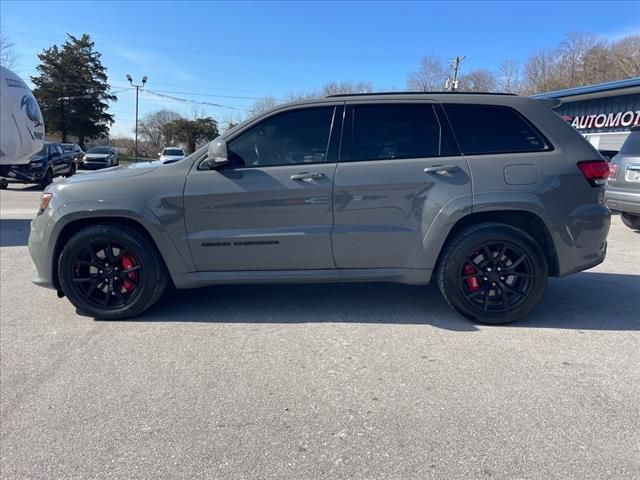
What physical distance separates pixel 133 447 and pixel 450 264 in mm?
2664

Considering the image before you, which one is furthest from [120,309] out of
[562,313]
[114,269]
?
[562,313]

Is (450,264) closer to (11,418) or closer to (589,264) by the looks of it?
(589,264)

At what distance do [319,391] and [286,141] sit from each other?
2.08 m

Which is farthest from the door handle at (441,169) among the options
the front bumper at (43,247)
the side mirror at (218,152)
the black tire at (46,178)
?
the black tire at (46,178)

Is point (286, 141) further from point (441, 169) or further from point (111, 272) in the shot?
point (111, 272)

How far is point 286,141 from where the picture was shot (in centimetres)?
365

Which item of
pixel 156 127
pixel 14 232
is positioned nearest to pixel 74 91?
pixel 156 127

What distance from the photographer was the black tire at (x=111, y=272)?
11.8 ft

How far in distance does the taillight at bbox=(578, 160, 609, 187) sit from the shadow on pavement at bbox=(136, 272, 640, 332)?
48.8 inches

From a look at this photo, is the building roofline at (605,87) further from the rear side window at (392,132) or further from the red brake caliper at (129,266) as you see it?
the red brake caliper at (129,266)

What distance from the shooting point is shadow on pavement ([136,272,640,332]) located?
3752mm

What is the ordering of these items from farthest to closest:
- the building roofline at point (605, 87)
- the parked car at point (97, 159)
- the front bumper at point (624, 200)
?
1. the parked car at point (97, 159)
2. the building roofline at point (605, 87)
3. the front bumper at point (624, 200)

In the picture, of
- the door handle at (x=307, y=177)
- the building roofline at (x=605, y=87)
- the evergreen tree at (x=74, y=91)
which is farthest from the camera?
the evergreen tree at (x=74, y=91)

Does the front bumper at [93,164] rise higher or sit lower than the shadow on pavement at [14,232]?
higher
